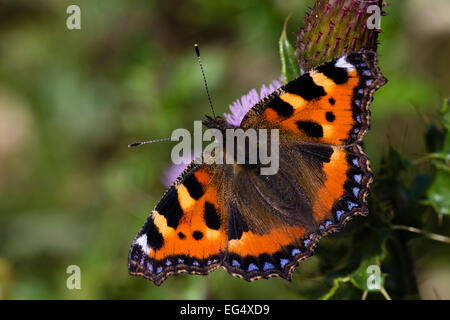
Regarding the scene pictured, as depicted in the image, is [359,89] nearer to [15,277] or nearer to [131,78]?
[131,78]

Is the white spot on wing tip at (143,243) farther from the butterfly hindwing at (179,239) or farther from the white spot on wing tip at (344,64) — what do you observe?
the white spot on wing tip at (344,64)

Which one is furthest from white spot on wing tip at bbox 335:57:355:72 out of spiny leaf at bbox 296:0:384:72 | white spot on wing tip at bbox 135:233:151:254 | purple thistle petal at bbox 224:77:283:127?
white spot on wing tip at bbox 135:233:151:254

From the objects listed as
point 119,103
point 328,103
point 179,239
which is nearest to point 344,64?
point 328,103

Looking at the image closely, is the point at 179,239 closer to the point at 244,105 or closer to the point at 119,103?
the point at 244,105

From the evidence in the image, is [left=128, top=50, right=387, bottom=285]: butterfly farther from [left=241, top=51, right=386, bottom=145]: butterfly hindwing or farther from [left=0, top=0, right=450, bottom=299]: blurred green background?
[left=0, top=0, right=450, bottom=299]: blurred green background

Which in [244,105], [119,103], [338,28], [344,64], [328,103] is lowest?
[328,103]

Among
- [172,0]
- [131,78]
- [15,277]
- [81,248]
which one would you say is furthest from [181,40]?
[15,277]
